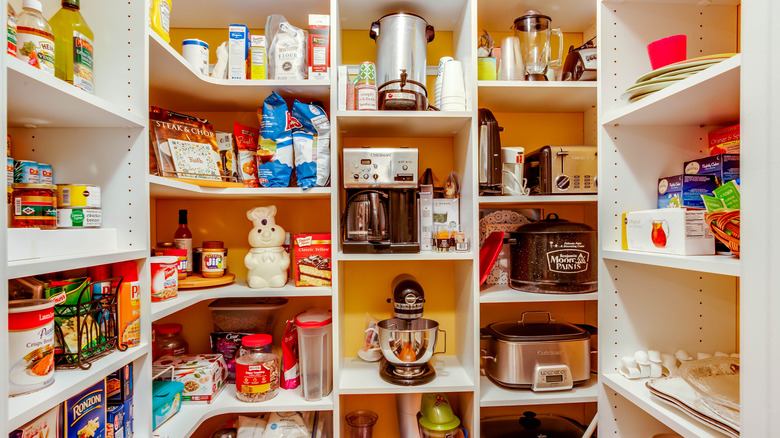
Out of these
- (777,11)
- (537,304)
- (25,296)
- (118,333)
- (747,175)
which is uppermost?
(777,11)

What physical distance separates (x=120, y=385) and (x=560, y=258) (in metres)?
1.46

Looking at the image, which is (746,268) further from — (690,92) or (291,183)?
(291,183)

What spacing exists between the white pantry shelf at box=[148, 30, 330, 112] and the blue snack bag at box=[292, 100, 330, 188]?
0.27 feet

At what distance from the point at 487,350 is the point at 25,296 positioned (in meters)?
1.46

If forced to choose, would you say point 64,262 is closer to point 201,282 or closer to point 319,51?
point 201,282

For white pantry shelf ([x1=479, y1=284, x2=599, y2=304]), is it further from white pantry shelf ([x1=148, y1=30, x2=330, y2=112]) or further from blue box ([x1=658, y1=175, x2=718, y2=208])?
white pantry shelf ([x1=148, y1=30, x2=330, y2=112])

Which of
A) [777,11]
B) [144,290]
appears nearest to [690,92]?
[777,11]

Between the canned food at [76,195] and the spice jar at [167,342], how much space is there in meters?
0.82

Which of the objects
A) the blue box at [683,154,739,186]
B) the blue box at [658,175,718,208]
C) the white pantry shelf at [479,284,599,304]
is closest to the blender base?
the white pantry shelf at [479,284,599,304]

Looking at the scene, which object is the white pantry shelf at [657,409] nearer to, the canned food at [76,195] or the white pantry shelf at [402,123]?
the white pantry shelf at [402,123]

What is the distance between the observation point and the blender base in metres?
1.51

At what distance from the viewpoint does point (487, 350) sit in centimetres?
166

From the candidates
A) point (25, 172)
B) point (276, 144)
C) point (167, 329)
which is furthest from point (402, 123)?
point (167, 329)

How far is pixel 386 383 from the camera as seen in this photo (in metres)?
1.54
